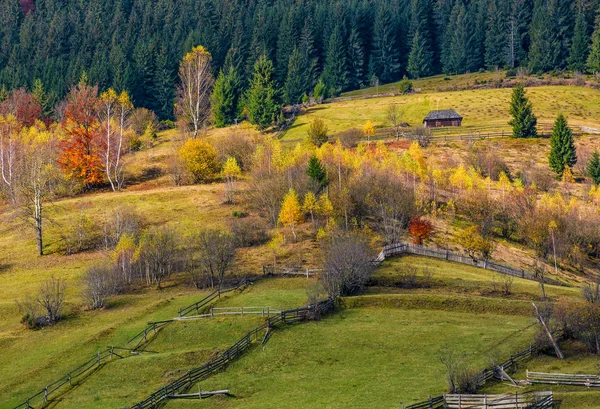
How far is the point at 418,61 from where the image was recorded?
629ft

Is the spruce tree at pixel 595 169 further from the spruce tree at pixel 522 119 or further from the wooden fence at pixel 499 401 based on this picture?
the wooden fence at pixel 499 401

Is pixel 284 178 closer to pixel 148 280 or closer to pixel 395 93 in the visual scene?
pixel 148 280

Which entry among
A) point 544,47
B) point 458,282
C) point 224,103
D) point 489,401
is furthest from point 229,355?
point 544,47

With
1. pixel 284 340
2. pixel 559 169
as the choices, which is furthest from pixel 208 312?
pixel 559 169

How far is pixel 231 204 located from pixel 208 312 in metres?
36.3

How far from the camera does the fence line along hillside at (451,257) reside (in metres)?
76.1

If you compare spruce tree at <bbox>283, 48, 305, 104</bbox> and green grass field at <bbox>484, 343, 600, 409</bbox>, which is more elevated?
spruce tree at <bbox>283, 48, 305, 104</bbox>

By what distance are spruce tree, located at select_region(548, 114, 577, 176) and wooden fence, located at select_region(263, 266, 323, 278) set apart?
58.7 metres

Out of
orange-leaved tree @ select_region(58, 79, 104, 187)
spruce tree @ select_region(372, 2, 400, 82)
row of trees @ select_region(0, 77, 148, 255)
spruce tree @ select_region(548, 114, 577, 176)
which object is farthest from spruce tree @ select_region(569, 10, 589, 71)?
orange-leaved tree @ select_region(58, 79, 104, 187)

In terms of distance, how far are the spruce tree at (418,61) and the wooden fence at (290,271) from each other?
128179 mm

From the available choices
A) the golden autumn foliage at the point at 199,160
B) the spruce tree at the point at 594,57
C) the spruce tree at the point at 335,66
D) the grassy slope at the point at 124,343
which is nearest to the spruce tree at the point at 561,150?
the golden autumn foliage at the point at 199,160

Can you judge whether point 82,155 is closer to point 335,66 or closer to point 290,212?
point 290,212

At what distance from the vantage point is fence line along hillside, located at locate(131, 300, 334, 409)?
148 ft

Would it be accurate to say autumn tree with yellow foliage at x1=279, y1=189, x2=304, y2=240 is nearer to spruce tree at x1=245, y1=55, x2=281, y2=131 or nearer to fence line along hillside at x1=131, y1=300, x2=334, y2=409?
fence line along hillside at x1=131, y1=300, x2=334, y2=409
